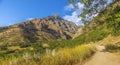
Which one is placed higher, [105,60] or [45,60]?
[45,60]

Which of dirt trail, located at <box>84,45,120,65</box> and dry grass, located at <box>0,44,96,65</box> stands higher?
dry grass, located at <box>0,44,96,65</box>

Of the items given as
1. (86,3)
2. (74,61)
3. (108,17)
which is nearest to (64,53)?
(74,61)

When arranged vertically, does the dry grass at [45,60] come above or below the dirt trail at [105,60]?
above

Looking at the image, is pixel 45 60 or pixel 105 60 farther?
pixel 105 60

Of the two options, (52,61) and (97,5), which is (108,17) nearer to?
(97,5)

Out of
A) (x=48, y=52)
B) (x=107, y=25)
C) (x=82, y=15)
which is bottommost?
(x=48, y=52)

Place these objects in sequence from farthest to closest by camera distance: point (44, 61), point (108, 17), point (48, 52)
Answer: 1. point (108, 17)
2. point (48, 52)
3. point (44, 61)

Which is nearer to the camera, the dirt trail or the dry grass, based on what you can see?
the dry grass

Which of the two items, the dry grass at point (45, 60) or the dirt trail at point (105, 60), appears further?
the dirt trail at point (105, 60)

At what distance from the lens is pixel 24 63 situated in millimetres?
11516

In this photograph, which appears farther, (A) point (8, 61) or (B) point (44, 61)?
(B) point (44, 61)

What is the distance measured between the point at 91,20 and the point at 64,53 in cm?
845

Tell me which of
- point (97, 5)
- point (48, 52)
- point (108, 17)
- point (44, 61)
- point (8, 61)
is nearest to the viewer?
point (8, 61)

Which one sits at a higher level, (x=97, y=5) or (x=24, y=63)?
(x=97, y=5)
